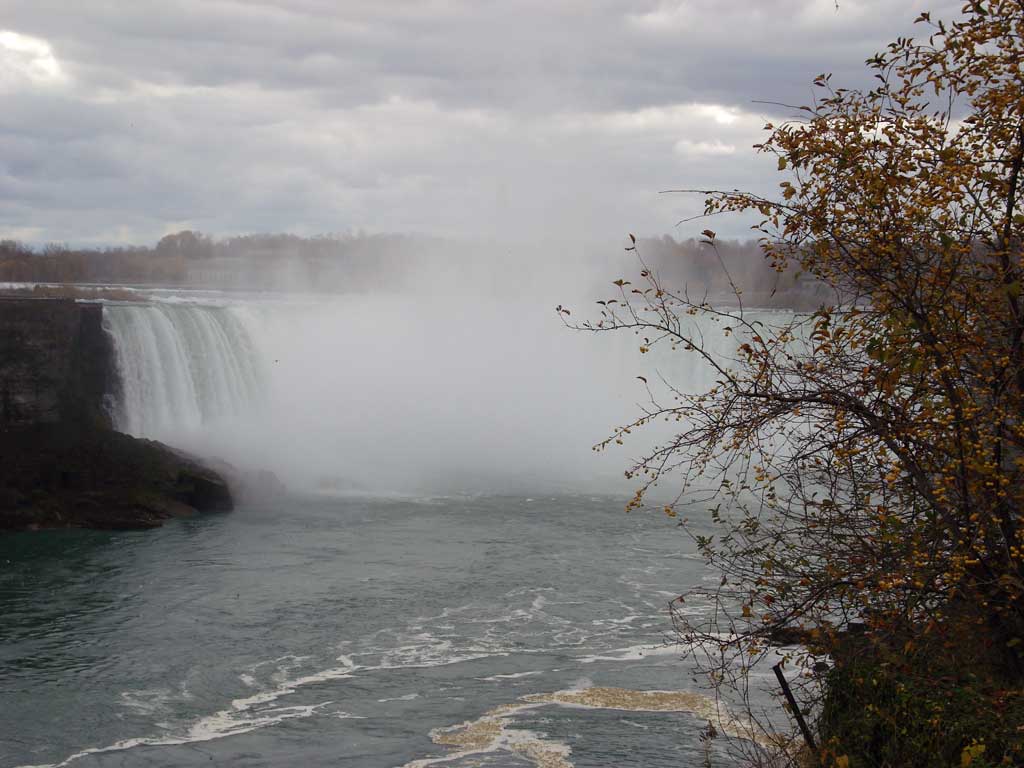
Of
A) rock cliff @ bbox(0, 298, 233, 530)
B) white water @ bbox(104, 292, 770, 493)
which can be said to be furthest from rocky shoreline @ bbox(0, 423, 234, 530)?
white water @ bbox(104, 292, 770, 493)

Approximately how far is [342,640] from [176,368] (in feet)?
47.8

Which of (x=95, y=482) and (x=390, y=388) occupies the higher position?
(x=390, y=388)

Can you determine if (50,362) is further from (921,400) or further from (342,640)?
(921,400)

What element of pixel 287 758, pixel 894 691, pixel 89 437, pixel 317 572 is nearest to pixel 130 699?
pixel 287 758

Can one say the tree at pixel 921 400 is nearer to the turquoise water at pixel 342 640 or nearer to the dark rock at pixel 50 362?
the turquoise water at pixel 342 640

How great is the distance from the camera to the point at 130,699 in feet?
38.3

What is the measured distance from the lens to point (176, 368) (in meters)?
26.6

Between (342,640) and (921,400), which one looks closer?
(921,400)

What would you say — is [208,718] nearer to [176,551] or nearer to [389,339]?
[176,551]

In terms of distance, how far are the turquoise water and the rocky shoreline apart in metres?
0.55

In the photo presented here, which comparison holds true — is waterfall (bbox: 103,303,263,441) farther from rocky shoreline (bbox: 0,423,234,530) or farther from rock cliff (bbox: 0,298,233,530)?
rocky shoreline (bbox: 0,423,234,530)

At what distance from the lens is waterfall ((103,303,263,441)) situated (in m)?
25.6

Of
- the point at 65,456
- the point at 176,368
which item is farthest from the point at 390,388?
the point at 65,456

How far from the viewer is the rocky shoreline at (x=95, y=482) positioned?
21.0 metres
